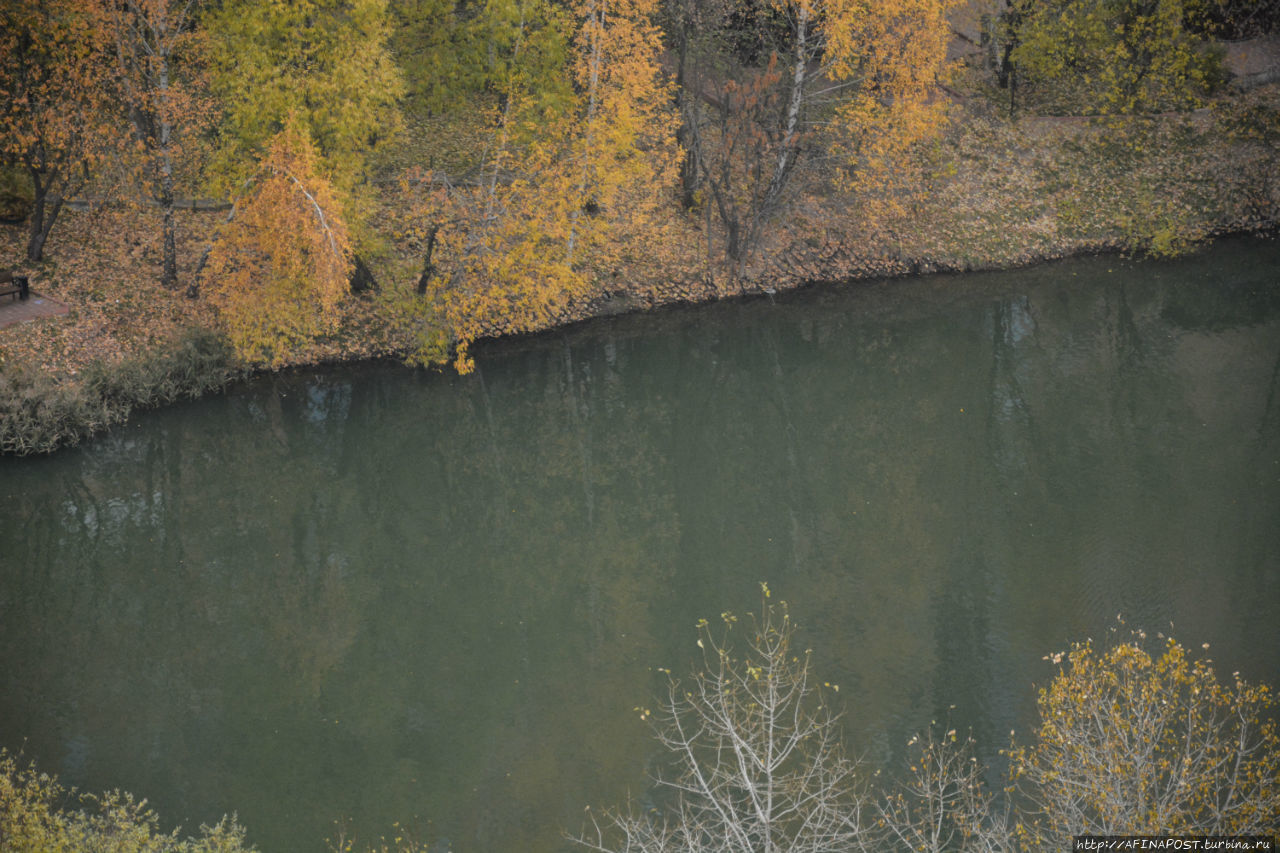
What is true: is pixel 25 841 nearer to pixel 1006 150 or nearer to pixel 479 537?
pixel 479 537

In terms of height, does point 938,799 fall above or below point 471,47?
below

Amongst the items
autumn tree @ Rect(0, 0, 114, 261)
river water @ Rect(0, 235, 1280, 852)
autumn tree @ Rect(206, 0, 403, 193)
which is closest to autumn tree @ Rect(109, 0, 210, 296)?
autumn tree @ Rect(0, 0, 114, 261)

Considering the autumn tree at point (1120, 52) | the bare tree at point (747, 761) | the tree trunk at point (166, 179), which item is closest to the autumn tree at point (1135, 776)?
the bare tree at point (747, 761)

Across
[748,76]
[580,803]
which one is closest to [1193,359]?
[748,76]

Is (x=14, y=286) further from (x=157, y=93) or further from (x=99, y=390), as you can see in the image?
(x=157, y=93)

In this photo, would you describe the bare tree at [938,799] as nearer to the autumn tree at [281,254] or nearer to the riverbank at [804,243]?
the autumn tree at [281,254]

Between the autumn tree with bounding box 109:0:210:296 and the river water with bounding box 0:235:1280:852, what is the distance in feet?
17.1

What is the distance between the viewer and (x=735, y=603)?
2172 cm

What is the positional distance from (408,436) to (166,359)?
19.0ft

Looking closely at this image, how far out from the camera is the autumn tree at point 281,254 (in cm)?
2528

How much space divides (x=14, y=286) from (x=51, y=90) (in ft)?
15.4

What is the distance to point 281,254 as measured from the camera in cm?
2598

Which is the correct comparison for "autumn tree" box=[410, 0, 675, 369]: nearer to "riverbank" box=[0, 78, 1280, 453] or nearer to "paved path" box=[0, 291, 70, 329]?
"riverbank" box=[0, 78, 1280, 453]

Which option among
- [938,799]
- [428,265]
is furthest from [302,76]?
[938,799]
